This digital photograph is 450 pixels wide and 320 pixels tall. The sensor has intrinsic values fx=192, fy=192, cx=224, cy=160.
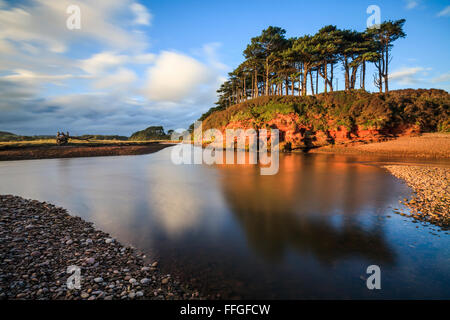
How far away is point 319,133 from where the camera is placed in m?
38.1

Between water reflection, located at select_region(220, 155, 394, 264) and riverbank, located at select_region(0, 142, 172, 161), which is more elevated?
riverbank, located at select_region(0, 142, 172, 161)

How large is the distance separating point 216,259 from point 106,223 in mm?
4987

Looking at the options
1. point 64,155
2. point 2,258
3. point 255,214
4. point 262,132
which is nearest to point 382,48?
point 262,132

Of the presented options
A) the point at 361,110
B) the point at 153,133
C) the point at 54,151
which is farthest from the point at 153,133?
the point at 361,110

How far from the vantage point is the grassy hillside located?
107 ft

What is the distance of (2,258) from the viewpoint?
4.59 m

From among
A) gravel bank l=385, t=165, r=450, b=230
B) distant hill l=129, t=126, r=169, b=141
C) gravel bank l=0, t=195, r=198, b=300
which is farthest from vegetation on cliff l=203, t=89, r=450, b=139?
distant hill l=129, t=126, r=169, b=141

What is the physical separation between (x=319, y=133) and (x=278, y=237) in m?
36.7

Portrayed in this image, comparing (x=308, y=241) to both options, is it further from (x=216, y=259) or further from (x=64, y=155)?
(x=64, y=155)

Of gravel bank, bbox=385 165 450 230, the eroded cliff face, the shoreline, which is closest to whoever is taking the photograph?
gravel bank, bbox=385 165 450 230

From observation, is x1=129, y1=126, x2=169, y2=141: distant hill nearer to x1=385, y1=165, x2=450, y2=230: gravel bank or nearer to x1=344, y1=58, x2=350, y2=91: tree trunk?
x1=344, y1=58, x2=350, y2=91: tree trunk

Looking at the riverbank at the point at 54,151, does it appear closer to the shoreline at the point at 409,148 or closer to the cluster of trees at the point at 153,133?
the shoreline at the point at 409,148

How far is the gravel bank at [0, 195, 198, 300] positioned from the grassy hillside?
40.3 m

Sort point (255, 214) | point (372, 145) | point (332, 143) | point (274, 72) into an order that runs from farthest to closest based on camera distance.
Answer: point (274, 72) < point (332, 143) < point (372, 145) < point (255, 214)
